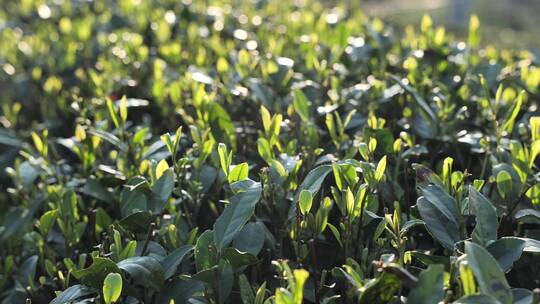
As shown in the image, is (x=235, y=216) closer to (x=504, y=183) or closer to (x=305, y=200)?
(x=305, y=200)

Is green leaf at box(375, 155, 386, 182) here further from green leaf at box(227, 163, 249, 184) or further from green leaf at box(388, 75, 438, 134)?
green leaf at box(388, 75, 438, 134)

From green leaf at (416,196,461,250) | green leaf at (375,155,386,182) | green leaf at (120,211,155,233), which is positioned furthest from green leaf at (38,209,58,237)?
green leaf at (416,196,461,250)

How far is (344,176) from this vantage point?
1895 mm

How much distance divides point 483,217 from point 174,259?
0.80 metres

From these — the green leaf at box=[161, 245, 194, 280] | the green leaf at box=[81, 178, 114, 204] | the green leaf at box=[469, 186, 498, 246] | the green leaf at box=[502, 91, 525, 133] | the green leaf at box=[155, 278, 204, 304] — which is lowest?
the green leaf at box=[81, 178, 114, 204]

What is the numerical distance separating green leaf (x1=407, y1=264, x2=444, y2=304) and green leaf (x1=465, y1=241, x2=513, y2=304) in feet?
0.26

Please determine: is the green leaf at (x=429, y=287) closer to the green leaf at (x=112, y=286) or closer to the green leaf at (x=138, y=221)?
the green leaf at (x=112, y=286)

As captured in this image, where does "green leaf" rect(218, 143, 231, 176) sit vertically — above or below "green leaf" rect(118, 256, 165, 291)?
above

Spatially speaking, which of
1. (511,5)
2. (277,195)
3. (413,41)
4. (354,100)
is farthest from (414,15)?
(277,195)

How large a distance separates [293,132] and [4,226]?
3.67 feet

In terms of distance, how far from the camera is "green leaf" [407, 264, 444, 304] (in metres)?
1.42

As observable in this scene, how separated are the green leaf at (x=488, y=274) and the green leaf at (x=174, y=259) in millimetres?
734

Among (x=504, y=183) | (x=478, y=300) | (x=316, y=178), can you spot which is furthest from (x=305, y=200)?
(x=504, y=183)

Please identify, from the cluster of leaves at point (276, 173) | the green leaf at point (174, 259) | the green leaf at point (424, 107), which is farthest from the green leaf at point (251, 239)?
the green leaf at point (424, 107)
